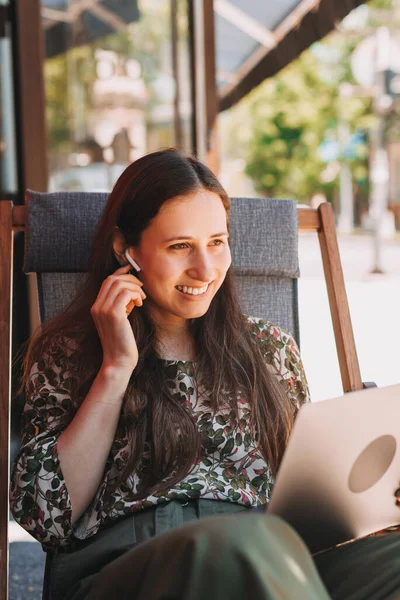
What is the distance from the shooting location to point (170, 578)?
1.05 m

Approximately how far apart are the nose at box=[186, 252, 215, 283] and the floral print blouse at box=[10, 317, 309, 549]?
20cm

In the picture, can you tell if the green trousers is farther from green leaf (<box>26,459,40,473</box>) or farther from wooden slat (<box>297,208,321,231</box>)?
wooden slat (<box>297,208,321,231</box>)

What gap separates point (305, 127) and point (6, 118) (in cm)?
2457

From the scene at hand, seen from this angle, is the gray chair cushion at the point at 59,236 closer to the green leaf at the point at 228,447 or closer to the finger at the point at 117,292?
the finger at the point at 117,292

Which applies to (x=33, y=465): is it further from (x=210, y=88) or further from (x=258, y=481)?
(x=210, y=88)

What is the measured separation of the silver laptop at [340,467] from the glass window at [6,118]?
2920 millimetres

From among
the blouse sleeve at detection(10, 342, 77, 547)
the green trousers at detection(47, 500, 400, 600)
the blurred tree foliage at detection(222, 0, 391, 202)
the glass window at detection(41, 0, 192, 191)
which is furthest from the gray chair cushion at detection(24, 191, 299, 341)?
the blurred tree foliage at detection(222, 0, 391, 202)

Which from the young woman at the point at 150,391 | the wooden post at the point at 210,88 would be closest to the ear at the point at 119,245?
the young woman at the point at 150,391

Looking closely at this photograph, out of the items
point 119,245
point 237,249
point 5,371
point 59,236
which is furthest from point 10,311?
point 237,249

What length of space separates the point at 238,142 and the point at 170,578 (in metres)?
30.0

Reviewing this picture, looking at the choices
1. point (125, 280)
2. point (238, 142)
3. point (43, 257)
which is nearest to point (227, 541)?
point (125, 280)

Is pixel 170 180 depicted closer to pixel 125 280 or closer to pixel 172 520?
pixel 125 280

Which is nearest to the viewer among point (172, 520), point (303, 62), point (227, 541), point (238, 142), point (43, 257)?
point (227, 541)

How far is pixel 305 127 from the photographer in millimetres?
27625
